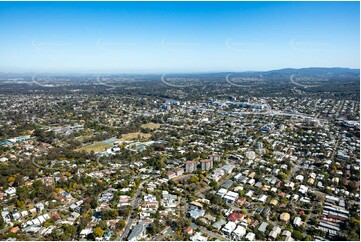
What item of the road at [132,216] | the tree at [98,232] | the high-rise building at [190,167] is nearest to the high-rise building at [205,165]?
the high-rise building at [190,167]

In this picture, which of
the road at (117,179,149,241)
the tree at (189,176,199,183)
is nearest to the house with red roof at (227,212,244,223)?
the tree at (189,176,199,183)

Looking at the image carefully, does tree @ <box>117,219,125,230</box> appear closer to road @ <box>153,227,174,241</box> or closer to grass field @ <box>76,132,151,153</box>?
road @ <box>153,227,174,241</box>

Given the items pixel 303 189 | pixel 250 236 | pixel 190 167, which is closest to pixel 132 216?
pixel 250 236

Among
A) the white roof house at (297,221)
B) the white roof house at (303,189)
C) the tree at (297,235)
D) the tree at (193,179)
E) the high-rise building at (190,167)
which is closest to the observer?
the tree at (297,235)

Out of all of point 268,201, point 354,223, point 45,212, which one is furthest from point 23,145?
point 354,223

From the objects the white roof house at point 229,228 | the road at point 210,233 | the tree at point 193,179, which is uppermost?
the tree at point 193,179

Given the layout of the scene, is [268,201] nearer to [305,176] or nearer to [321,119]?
[305,176]

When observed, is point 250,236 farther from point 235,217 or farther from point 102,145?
point 102,145

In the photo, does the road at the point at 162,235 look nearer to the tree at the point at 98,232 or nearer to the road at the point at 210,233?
the road at the point at 210,233

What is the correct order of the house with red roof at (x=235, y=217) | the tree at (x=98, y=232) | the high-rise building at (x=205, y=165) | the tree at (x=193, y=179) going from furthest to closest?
the high-rise building at (x=205, y=165)
the tree at (x=193, y=179)
the house with red roof at (x=235, y=217)
the tree at (x=98, y=232)

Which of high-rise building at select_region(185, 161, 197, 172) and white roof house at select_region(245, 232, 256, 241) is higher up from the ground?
high-rise building at select_region(185, 161, 197, 172)

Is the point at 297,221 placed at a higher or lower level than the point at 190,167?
lower

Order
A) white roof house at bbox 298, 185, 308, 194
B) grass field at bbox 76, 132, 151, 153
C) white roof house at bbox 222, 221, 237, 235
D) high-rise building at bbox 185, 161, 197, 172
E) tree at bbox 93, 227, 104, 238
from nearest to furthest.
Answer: tree at bbox 93, 227, 104, 238 → white roof house at bbox 222, 221, 237, 235 → white roof house at bbox 298, 185, 308, 194 → high-rise building at bbox 185, 161, 197, 172 → grass field at bbox 76, 132, 151, 153
